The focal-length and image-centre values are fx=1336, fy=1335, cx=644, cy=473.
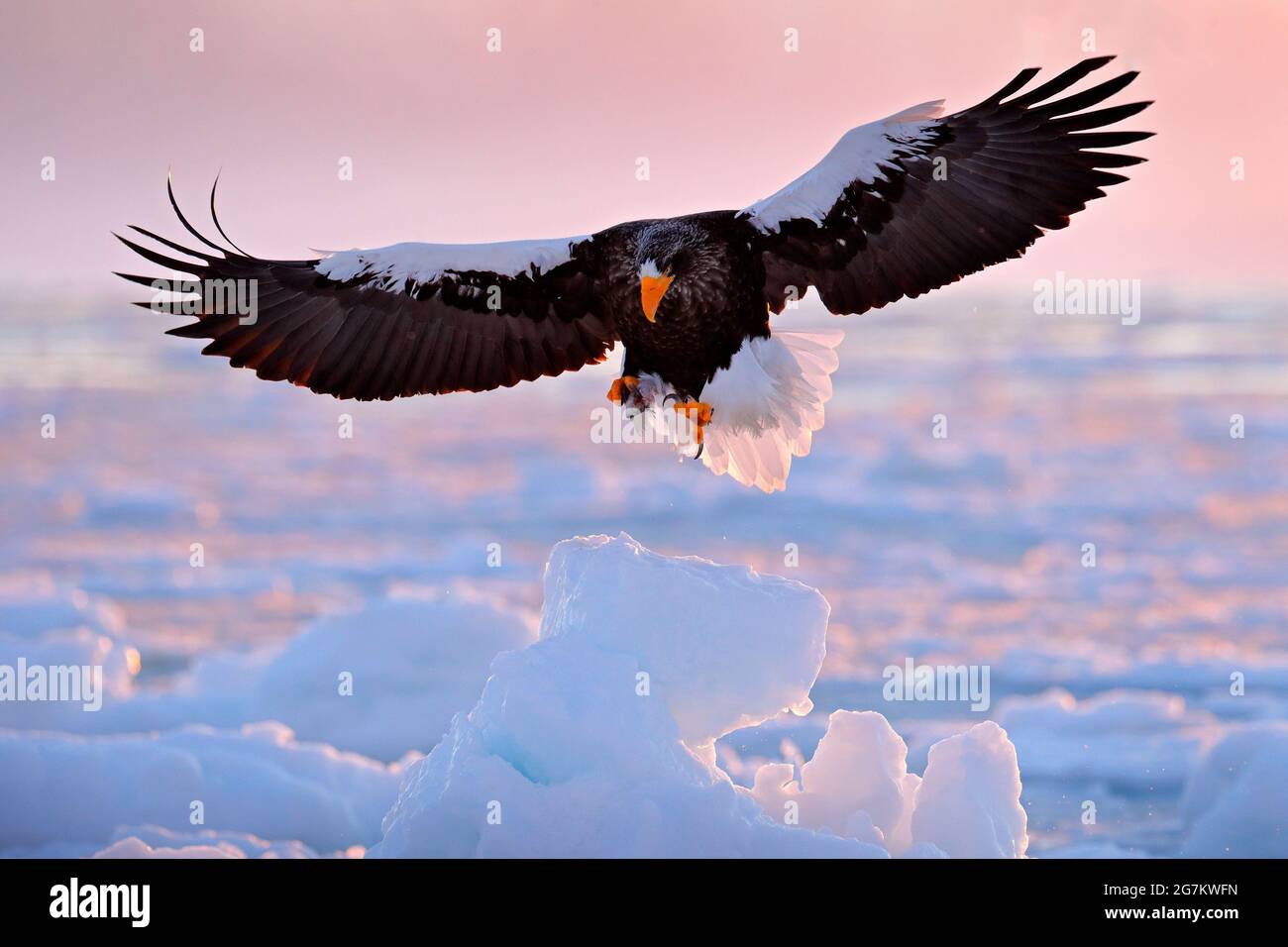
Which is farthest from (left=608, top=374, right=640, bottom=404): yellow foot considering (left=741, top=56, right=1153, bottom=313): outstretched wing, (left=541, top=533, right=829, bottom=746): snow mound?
(left=541, top=533, right=829, bottom=746): snow mound

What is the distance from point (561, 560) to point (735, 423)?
150 cm

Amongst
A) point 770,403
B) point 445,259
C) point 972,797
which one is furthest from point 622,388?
point 972,797

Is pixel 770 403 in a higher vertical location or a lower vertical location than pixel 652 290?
lower

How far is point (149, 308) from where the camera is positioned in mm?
6059

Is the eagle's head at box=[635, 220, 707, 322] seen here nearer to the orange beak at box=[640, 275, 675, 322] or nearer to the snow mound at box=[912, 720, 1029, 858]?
the orange beak at box=[640, 275, 675, 322]

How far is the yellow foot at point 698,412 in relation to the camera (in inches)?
247

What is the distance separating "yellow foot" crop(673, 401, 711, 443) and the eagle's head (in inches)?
21.5

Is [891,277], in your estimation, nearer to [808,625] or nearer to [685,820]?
[808,625]

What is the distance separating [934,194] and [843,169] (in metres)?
0.46

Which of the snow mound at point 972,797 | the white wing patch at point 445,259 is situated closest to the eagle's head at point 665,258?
the white wing patch at point 445,259

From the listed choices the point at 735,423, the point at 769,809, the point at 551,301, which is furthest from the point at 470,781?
the point at 551,301

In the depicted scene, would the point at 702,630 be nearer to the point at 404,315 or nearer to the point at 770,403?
the point at 770,403

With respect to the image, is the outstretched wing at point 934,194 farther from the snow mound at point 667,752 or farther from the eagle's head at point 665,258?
the snow mound at point 667,752

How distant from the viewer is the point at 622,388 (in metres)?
6.32
